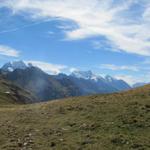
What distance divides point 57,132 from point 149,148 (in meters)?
7.76

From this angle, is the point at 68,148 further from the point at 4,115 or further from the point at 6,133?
the point at 4,115

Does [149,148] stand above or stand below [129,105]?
below

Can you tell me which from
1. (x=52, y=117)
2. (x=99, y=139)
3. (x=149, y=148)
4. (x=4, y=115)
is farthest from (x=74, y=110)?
(x=149, y=148)

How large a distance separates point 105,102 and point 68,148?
15.4 metres

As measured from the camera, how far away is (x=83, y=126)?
32.1 m

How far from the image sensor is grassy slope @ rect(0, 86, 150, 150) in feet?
90.7

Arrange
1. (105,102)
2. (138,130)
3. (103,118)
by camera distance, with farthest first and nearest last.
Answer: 1. (105,102)
2. (103,118)
3. (138,130)

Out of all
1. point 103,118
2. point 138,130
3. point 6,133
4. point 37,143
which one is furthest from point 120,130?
point 6,133

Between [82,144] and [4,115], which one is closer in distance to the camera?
[82,144]

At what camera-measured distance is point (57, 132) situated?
101ft

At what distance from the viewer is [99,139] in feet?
93.4

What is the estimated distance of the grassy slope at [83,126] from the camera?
27650 millimetres

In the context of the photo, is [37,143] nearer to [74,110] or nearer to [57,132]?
[57,132]

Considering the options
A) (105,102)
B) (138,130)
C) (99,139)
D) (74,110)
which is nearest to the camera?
(99,139)
